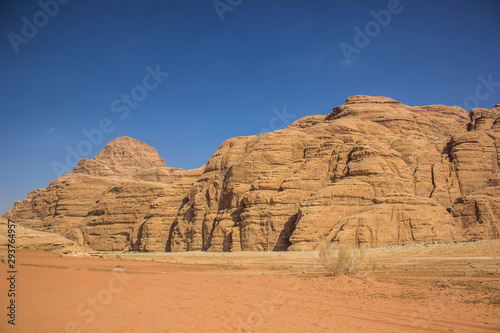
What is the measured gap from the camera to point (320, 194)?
45594 millimetres

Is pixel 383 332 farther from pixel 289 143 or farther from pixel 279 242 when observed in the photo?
pixel 289 143

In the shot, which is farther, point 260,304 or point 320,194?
point 320,194

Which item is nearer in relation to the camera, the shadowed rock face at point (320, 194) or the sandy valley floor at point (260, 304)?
the sandy valley floor at point (260, 304)

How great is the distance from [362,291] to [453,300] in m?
3.37

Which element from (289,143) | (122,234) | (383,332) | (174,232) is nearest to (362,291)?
(383,332)

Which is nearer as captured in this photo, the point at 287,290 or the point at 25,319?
the point at 25,319

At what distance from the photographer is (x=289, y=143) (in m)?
59.2

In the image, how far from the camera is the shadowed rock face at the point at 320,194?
4200cm

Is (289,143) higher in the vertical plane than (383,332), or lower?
higher

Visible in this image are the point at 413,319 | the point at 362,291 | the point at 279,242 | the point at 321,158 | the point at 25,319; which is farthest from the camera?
the point at 321,158

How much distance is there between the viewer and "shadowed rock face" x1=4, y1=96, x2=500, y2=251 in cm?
4200

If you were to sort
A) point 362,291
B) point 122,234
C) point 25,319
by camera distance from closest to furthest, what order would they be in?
point 25,319 → point 362,291 → point 122,234

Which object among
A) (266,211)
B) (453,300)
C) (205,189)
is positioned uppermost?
(205,189)

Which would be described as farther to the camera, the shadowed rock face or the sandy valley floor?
the shadowed rock face
